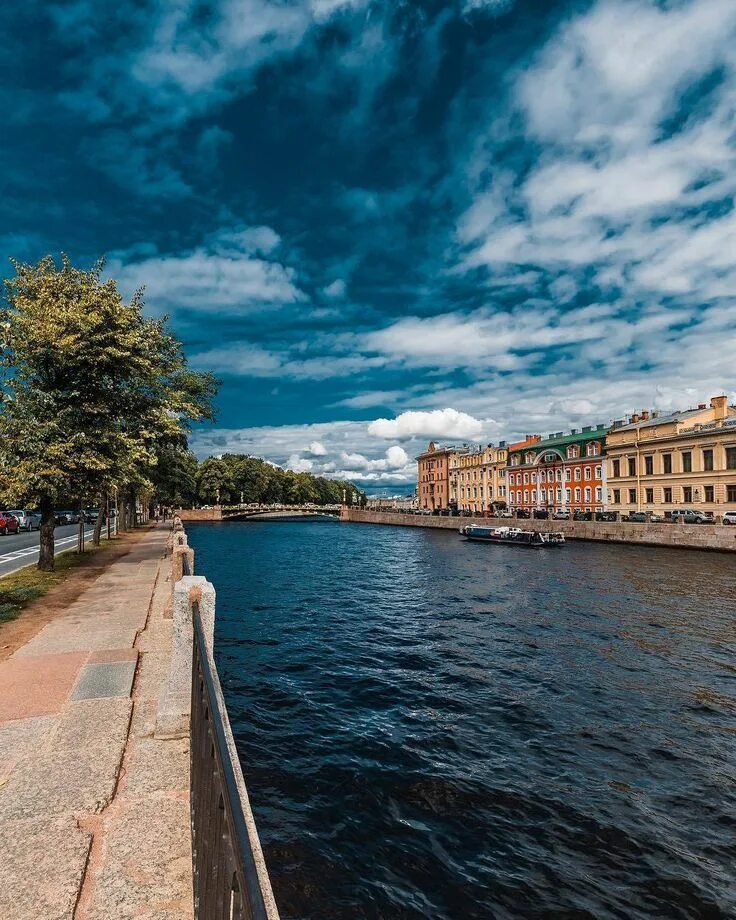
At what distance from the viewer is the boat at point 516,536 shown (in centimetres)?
5181

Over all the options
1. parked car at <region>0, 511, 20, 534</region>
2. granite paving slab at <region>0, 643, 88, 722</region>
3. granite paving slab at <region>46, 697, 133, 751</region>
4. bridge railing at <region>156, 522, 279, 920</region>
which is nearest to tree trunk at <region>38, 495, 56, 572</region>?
granite paving slab at <region>0, 643, 88, 722</region>

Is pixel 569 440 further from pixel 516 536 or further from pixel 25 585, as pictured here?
pixel 25 585

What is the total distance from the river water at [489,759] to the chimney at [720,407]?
1648 inches

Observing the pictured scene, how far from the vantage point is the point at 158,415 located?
68.0 ft

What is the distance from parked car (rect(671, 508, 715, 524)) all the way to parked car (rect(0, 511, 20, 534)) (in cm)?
5352

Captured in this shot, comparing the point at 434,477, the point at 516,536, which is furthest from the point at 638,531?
the point at 434,477

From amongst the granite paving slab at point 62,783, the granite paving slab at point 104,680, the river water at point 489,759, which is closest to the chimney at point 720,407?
the river water at point 489,759

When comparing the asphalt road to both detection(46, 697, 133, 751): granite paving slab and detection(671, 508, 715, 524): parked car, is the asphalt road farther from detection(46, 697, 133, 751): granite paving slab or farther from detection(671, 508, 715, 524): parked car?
detection(671, 508, 715, 524): parked car

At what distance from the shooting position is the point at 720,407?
5459 centimetres

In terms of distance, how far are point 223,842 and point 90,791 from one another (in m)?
3.14

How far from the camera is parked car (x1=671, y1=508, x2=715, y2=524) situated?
4752 cm

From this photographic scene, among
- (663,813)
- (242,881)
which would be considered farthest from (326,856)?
(242,881)

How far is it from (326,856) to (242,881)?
5695 millimetres

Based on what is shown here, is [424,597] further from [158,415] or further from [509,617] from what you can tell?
[158,415]
